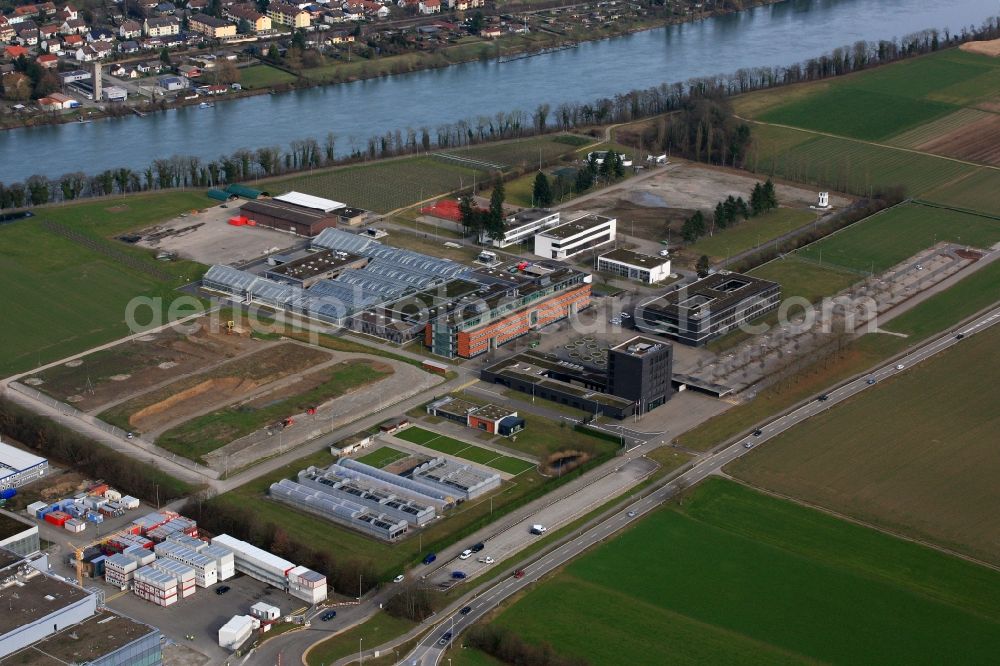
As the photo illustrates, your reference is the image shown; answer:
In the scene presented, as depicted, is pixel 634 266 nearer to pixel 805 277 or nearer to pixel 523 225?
pixel 523 225

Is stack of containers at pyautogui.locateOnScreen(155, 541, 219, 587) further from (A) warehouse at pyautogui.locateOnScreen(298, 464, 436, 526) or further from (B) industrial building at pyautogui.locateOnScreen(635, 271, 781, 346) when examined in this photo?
(B) industrial building at pyautogui.locateOnScreen(635, 271, 781, 346)

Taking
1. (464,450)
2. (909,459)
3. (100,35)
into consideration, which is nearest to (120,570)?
(464,450)

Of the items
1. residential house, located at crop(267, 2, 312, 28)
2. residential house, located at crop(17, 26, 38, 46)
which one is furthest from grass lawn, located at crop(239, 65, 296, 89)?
residential house, located at crop(17, 26, 38, 46)

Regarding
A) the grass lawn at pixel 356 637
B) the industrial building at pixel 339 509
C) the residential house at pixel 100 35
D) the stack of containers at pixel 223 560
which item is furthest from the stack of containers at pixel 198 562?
the residential house at pixel 100 35

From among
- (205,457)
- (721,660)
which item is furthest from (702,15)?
(721,660)

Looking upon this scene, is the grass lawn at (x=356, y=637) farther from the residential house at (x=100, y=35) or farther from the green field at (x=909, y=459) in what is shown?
the residential house at (x=100, y=35)

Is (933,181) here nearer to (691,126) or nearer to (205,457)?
(691,126)

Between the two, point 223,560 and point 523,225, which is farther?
point 523,225
